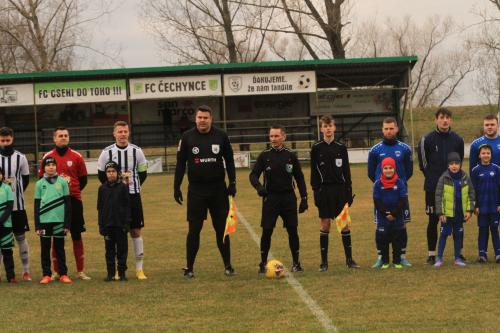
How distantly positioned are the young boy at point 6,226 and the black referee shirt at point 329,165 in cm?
376

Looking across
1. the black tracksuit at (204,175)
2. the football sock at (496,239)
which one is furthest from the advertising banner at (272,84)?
the black tracksuit at (204,175)

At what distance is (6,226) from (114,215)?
1.40 meters

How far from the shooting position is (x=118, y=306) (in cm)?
771

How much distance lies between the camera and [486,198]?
9938 mm

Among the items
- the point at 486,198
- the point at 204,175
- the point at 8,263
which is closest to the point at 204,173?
the point at 204,175

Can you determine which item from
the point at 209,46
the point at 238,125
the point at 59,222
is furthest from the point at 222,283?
the point at 209,46

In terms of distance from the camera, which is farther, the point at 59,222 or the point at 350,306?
the point at 59,222

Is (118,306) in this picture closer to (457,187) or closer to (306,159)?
(457,187)

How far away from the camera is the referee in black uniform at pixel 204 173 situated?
931 cm

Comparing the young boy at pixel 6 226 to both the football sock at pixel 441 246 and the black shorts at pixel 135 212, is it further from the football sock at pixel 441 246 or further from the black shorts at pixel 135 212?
the football sock at pixel 441 246

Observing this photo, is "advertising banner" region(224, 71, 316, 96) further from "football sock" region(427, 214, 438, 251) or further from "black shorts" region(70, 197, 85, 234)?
"black shorts" region(70, 197, 85, 234)

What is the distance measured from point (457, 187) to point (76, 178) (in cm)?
482

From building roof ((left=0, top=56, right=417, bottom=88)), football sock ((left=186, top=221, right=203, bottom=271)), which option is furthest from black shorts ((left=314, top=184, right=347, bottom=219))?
building roof ((left=0, top=56, right=417, bottom=88))

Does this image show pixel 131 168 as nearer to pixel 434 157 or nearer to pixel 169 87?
pixel 434 157
